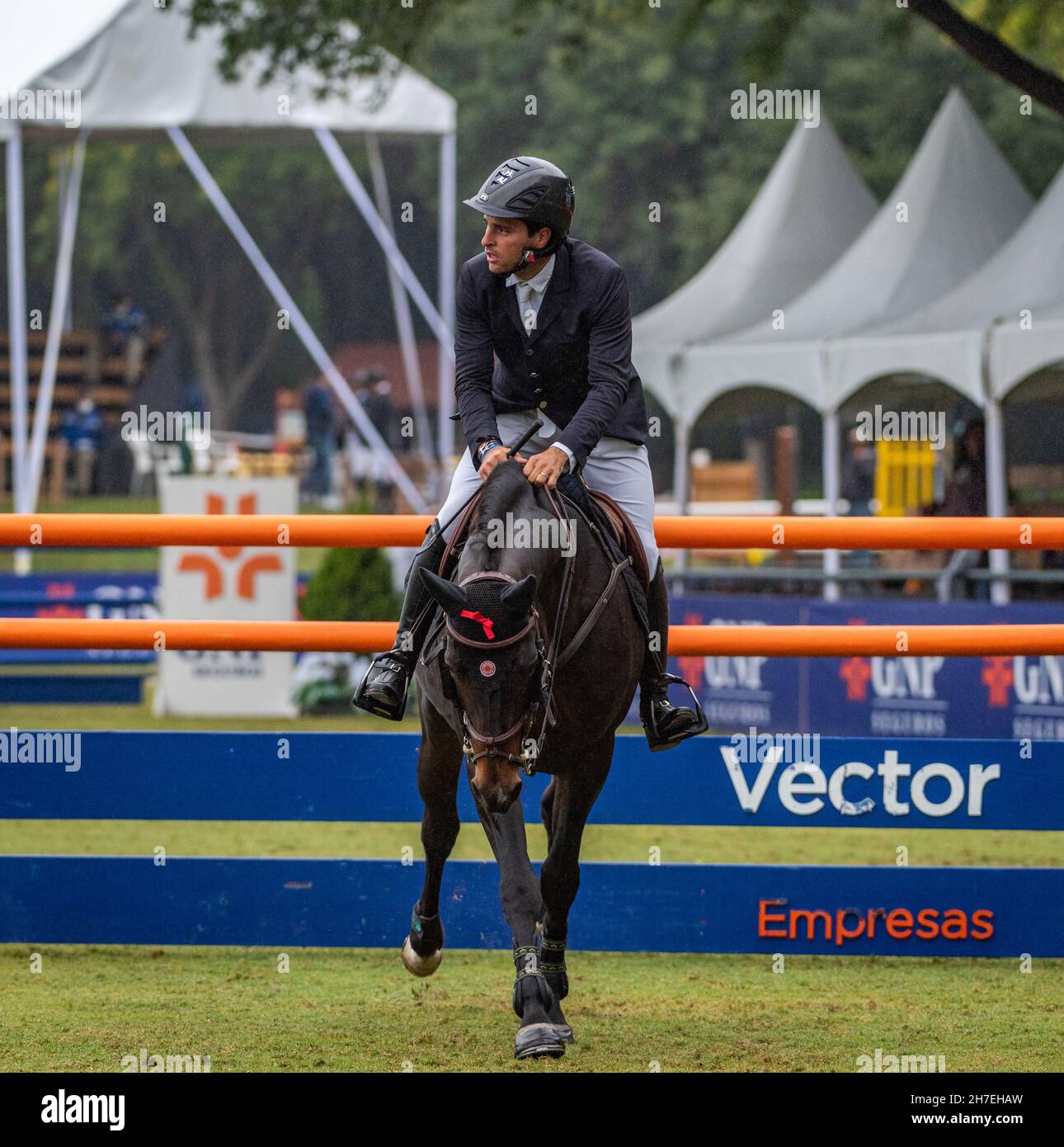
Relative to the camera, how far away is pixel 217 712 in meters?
15.5

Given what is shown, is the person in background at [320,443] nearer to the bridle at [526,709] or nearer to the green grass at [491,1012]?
the green grass at [491,1012]

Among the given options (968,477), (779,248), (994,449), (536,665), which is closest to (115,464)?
(779,248)

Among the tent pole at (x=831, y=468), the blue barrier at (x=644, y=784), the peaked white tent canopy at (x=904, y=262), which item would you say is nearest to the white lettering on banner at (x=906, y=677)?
the tent pole at (x=831, y=468)

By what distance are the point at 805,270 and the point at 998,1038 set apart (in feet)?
49.6

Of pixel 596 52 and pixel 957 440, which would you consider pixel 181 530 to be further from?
pixel 596 52

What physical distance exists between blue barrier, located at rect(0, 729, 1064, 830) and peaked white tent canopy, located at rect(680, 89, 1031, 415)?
10.4 m

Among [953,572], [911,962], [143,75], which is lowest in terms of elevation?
[911,962]

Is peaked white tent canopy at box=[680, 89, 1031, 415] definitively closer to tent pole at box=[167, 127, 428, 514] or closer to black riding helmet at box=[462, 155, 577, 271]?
tent pole at box=[167, 127, 428, 514]

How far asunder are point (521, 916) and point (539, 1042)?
14.6 inches

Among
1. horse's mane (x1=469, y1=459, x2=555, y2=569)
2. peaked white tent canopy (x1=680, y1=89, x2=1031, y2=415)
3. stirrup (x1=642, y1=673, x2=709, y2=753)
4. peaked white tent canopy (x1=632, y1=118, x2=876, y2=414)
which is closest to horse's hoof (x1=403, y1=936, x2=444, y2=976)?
stirrup (x1=642, y1=673, x2=709, y2=753)

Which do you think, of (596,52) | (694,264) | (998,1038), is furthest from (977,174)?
(596,52)

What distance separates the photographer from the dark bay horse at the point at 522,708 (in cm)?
507

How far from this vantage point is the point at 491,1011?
6242 mm

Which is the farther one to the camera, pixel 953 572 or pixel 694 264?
pixel 694 264
